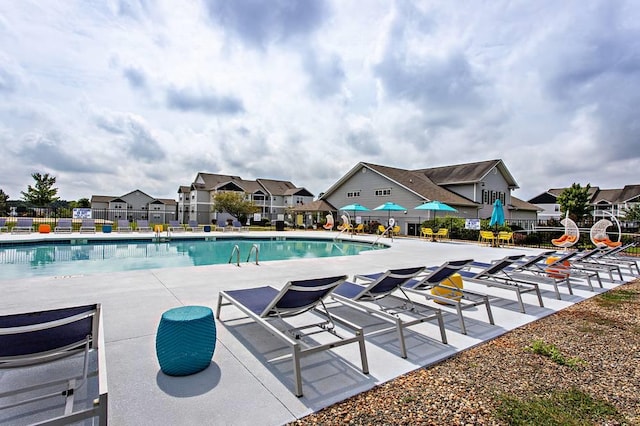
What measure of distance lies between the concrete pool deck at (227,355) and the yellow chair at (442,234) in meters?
13.8

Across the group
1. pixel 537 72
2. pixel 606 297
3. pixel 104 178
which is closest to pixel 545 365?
pixel 606 297

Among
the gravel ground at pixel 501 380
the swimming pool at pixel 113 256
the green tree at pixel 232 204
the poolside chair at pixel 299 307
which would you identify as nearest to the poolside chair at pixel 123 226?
the swimming pool at pixel 113 256

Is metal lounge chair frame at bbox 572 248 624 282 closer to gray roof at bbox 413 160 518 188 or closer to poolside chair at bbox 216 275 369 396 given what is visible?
poolside chair at bbox 216 275 369 396

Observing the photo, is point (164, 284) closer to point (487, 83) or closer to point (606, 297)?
point (606, 297)

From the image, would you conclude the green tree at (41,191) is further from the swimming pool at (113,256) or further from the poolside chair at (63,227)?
the swimming pool at (113,256)

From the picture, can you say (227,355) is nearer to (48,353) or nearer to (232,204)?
(48,353)

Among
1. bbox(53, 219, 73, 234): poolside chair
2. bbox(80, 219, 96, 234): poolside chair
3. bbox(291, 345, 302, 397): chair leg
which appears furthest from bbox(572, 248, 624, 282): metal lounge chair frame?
bbox(53, 219, 73, 234): poolside chair

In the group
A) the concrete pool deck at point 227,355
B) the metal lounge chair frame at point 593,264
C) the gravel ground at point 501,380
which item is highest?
the metal lounge chair frame at point 593,264

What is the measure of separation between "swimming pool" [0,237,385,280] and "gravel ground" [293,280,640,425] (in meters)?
5.89

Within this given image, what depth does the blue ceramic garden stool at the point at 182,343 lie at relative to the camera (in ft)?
9.84

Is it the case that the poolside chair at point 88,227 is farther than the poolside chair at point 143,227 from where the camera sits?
No

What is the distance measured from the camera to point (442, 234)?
68.5ft

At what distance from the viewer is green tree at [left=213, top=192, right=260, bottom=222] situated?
137ft

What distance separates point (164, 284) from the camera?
669 centimetres
